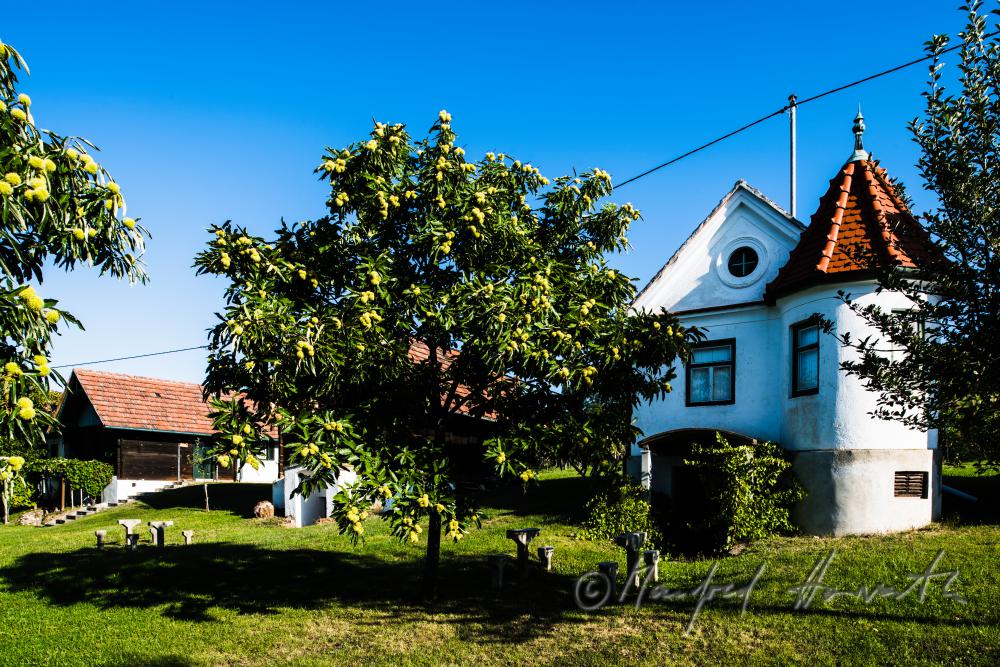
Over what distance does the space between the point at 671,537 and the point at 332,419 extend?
11.3m

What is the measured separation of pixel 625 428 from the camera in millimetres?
11102

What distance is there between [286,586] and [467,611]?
4.39 metres

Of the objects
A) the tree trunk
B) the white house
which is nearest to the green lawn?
the tree trunk

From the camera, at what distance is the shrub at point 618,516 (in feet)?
58.9

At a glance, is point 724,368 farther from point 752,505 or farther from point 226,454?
point 226,454

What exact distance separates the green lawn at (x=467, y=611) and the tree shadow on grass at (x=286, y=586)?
0.06 m

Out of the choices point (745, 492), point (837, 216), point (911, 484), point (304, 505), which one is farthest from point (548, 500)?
point (837, 216)

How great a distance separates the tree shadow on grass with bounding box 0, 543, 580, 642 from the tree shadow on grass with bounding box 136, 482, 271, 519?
1041 cm

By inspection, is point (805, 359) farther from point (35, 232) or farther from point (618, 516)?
point (35, 232)

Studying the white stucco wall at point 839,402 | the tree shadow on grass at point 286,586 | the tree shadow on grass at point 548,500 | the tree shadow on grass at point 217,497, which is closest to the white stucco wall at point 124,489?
the tree shadow on grass at point 217,497

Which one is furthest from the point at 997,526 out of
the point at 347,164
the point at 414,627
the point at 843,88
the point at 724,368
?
the point at 347,164

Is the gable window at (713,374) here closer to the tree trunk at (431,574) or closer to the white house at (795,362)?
the white house at (795,362)

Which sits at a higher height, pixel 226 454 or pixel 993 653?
pixel 226 454

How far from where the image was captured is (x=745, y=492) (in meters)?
16.4
